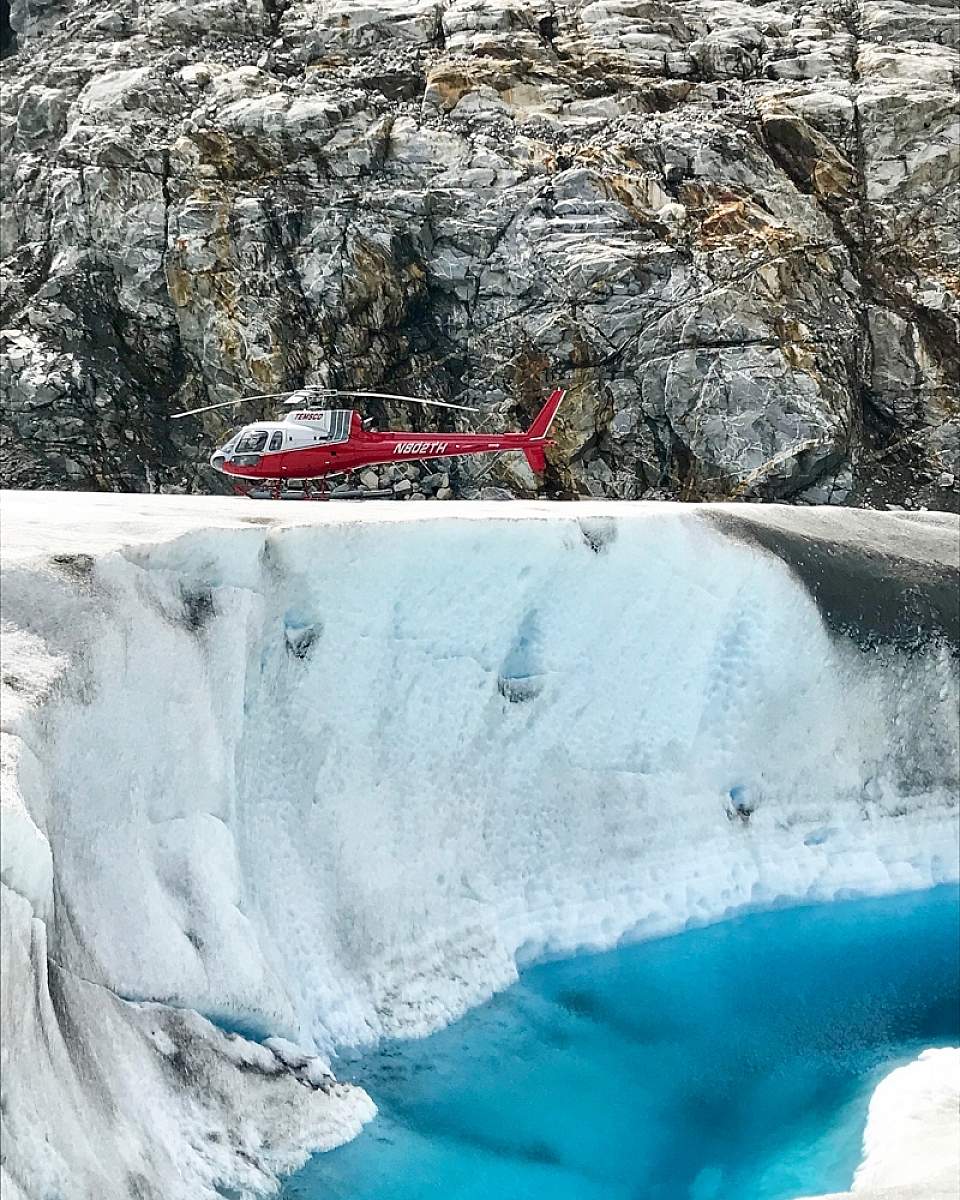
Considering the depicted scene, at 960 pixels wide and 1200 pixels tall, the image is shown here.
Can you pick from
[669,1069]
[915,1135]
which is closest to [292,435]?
[669,1069]

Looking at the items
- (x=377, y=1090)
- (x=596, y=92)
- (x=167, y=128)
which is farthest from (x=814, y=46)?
(x=377, y=1090)

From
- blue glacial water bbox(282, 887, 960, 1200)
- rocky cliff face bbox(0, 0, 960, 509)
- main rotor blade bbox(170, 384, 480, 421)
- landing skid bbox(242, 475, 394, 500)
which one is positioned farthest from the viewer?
rocky cliff face bbox(0, 0, 960, 509)

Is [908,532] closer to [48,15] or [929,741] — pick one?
[929,741]

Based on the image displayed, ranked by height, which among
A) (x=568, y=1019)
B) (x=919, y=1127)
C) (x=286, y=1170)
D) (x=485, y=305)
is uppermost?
(x=286, y=1170)

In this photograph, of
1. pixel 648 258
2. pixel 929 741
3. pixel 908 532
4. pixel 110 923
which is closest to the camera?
pixel 110 923

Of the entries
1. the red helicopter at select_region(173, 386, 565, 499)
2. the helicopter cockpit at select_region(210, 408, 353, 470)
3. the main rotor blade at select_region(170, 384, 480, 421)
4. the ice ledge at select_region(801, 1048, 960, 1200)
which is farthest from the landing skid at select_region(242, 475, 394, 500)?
the ice ledge at select_region(801, 1048, 960, 1200)

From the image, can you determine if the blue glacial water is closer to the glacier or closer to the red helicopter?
the glacier

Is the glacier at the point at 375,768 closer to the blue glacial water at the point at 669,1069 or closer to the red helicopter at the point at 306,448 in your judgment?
the blue glacial water at the point at 669,1069

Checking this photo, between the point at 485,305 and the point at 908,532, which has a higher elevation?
the point at 908,532
